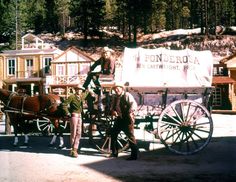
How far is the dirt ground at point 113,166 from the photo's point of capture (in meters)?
8.00

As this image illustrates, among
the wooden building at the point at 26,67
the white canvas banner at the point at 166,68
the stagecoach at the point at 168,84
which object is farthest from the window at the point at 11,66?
the white canvas banner at the point at 166,68

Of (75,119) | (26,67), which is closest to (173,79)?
(75,119)

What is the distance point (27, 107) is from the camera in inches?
477

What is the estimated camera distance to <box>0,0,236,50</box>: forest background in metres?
68.1

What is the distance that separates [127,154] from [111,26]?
85.0m

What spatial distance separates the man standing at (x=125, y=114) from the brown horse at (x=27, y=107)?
2664mm

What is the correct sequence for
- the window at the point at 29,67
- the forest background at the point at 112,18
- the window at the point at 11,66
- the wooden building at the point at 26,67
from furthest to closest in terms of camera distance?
the forest background at the point at 112,18
the window at the point at 11,66
the window at the point at 29,67
the wooden building at the point at 26,67

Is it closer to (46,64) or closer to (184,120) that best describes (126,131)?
(184,120)

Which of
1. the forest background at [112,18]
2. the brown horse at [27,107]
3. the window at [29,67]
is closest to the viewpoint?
the brown horse at [27,107]

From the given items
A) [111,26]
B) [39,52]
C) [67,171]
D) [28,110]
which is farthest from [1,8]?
[67,171]

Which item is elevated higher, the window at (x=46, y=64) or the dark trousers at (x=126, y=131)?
the window at (x=46, y=64)

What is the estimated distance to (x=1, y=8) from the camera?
2470 inches

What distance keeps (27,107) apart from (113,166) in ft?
14.5

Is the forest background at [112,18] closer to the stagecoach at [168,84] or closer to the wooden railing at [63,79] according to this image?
the wooden railing at [63,79]
